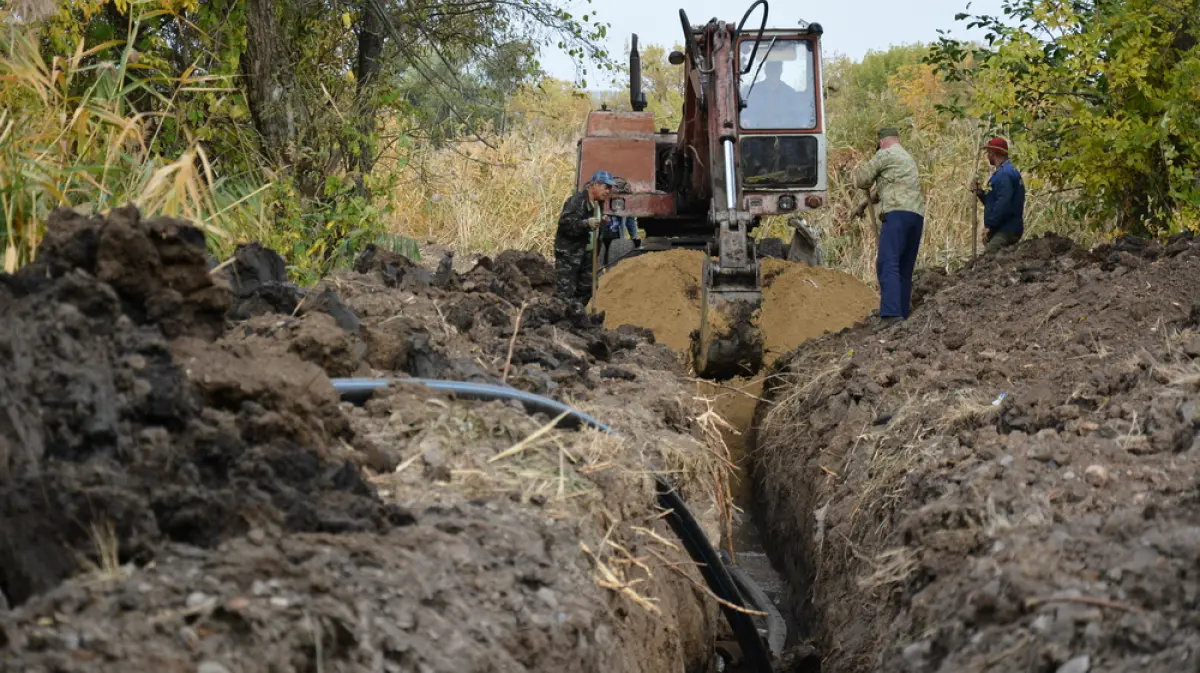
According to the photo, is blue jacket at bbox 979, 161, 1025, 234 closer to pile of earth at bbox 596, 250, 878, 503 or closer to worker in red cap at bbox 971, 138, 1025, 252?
worker in red cap at bbox 971, 138, 1025, 252

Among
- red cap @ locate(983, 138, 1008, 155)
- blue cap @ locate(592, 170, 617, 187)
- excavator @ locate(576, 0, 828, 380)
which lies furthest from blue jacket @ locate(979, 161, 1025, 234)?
blue cap @ locate(592, 170, 617, 187)

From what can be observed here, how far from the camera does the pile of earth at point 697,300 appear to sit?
12195 millimetres

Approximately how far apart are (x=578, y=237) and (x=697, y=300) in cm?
176

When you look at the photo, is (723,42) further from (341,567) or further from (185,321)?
(341,567)

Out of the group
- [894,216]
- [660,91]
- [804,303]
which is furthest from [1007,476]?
[660,91]

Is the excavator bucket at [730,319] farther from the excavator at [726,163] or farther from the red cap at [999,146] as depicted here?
the red cap at [999,146]

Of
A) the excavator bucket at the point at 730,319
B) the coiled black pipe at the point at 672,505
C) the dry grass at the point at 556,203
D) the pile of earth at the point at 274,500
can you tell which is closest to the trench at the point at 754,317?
the excavator bucket at the point at 730,319

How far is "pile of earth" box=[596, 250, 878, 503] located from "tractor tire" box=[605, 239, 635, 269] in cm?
99

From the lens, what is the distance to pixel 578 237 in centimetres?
1356

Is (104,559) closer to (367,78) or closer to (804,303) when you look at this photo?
(367,78)

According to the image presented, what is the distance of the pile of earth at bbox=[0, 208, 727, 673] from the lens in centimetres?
287

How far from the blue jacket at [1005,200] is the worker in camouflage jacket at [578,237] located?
3.69 meters

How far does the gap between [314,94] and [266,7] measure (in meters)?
0.88

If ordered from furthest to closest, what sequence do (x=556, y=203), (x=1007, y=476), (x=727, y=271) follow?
(x=556, y=203)
(x=727, y=271)
(x=1007, y=476)
